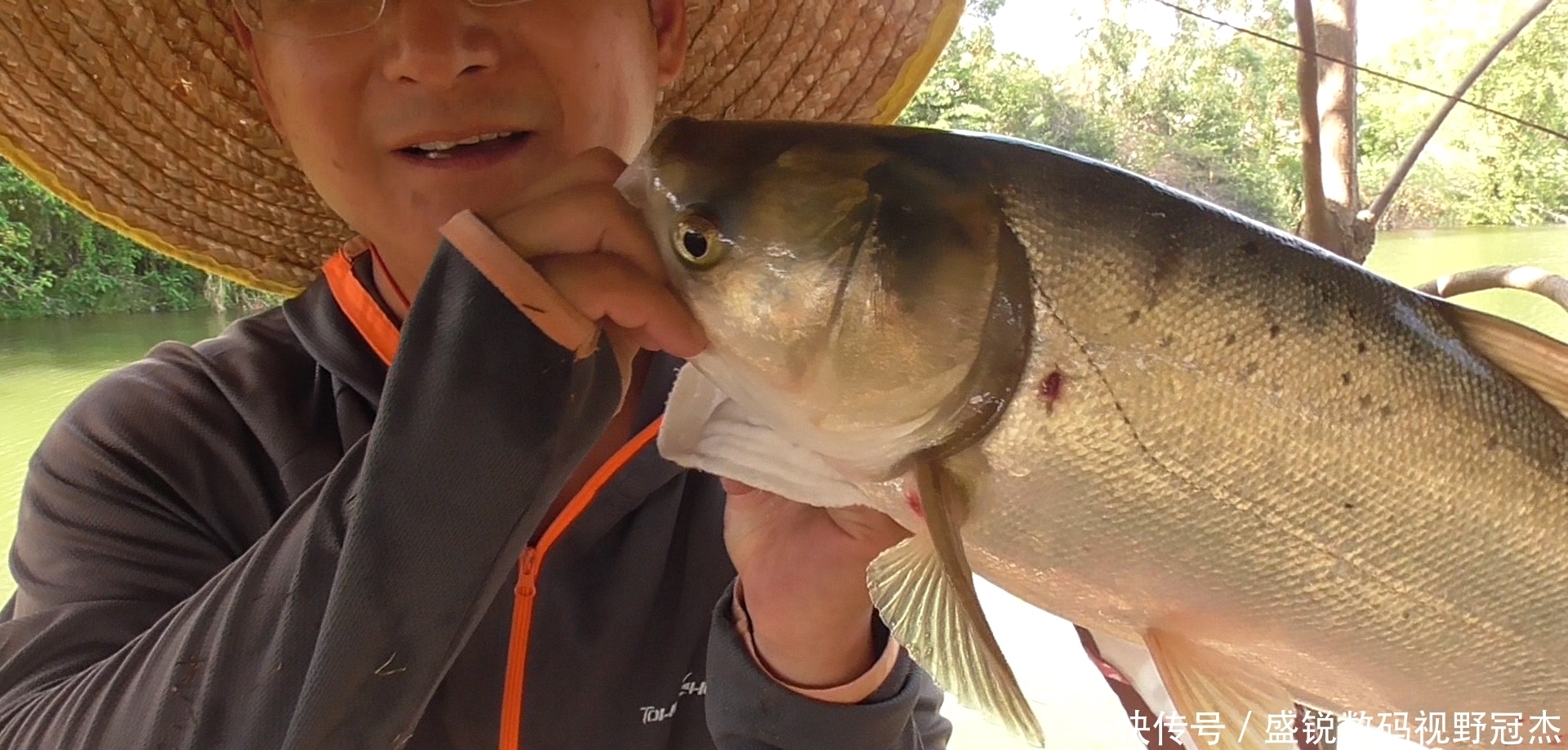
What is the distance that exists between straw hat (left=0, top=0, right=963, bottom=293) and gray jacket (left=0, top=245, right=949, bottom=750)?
0.76ft

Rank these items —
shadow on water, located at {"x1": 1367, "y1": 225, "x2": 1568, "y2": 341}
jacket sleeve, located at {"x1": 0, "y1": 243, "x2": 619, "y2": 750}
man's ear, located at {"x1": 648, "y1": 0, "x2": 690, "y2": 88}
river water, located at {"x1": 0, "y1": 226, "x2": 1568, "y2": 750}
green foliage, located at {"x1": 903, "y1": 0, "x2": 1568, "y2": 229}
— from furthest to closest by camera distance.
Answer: shadow on water, located at {"x1": 1367, "y1": 225, "x2": 1568, "y2": 341}
green foliage, located at {"x1": 903, "y1": 0, "x2": 1568, "y2": 229}
river water, located at {"x1": 0, "y1": 226, "x2": 1568, "y2": 750}
man's ear, located at {"x1": 648, "y1": 0, "x2": 690, "y2": 88}
jacket sleeve, located at {"x1": 0, "y1": 243, "x2": 619, "y2": 750}

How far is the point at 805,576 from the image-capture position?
2.62 feet

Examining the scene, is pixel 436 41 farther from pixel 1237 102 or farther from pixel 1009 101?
pixel 1237 102

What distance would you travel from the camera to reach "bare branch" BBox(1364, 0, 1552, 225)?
6.25ft

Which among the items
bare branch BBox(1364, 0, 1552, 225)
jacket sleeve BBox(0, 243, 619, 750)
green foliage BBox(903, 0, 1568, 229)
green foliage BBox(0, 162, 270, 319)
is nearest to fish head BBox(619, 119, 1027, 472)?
jacket sleeve BBox(0, 243, 619, 750)

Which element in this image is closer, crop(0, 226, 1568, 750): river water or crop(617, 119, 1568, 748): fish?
crop(617, 119, 1568, 748): fish

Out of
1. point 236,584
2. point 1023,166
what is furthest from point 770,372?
point 236,584

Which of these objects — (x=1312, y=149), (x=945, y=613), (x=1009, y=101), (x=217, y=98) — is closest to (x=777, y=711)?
(x=945, y=613)

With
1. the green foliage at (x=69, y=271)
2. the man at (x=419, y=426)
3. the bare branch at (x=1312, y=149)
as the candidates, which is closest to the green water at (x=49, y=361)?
the green foliage at (x=69, y=271)

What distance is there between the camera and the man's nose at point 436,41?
734 millimetres

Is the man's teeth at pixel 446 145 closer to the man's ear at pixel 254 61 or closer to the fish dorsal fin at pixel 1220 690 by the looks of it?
the man's ear at pixel 254 61

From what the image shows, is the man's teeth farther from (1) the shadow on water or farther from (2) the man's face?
(1) the shadow on water

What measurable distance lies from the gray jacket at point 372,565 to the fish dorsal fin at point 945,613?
0.57ft

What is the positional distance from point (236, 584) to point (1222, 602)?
0.62m
